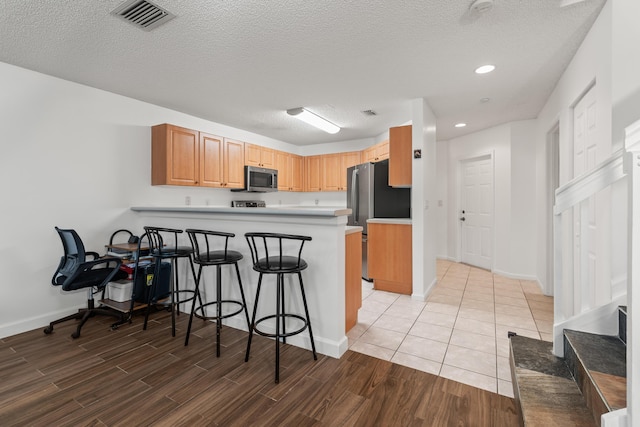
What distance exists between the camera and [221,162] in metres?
4.41

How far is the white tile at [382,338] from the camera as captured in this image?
8.04ft

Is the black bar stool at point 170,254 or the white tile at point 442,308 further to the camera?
the white tile at point 442,308

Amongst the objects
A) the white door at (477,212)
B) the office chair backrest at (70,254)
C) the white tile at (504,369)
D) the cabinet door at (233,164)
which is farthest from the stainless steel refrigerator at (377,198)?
the office chair backrest at (70,254)

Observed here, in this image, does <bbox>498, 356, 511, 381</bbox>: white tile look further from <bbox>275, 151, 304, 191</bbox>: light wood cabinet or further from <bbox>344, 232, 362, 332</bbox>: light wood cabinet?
<bbox>275, 151, 304, 191</bbox>: light wood cabinet

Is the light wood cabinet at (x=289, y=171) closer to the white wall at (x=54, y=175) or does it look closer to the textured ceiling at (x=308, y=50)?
the textured ceiling at (x=308, y=50)

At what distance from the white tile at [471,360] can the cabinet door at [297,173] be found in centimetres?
433

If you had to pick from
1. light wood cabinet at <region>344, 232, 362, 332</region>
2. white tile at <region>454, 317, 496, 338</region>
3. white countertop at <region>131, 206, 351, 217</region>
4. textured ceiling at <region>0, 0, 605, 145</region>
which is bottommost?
white tile at <region>454, 317, 496, 338</region>

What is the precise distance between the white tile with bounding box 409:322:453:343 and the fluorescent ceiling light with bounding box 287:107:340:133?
9.76 feet

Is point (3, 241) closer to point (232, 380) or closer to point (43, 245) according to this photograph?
point (43, 245)

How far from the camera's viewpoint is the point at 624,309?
5.31ft

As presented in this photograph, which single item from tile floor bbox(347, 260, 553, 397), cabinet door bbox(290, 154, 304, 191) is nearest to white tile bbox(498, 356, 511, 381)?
tile floor bbox(347, 260, 553, 397)

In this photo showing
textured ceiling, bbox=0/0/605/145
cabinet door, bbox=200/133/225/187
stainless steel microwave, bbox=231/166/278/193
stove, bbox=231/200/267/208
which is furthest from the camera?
stove, bbox=231/200/267/208

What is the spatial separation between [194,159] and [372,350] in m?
3.26

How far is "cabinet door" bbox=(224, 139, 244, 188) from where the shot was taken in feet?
14.7
